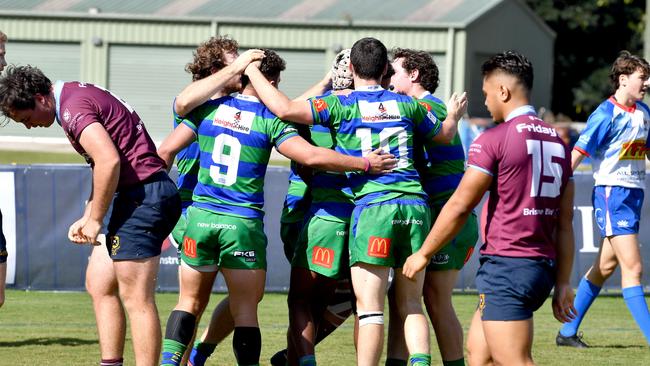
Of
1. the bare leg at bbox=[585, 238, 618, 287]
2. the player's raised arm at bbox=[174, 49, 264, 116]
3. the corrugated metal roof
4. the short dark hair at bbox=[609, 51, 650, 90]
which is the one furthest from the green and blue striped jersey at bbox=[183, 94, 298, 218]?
the corrugated metal roof

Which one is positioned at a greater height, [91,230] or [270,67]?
[270,67]

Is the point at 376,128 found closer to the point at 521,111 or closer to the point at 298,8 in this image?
the point at 521,111

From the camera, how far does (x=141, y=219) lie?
6.65m

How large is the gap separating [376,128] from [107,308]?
187cm

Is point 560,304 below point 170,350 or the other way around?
the other way around

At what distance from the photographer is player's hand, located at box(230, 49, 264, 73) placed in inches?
260

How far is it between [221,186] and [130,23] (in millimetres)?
28128

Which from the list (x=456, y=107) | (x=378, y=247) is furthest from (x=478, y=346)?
(x=456, y=107)

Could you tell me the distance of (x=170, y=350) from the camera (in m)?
6.84

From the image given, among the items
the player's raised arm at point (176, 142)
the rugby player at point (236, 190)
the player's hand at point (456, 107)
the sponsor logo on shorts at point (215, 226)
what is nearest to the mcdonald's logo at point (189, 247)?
the rugby player at point (236, 190)

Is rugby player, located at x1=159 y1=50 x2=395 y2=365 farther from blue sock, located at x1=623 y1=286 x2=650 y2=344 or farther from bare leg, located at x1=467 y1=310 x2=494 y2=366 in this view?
blue sock, located at x1=623 y1=286 x2=650 y2=344

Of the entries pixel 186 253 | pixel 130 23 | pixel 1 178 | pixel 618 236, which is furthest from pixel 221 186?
pixel 130 23

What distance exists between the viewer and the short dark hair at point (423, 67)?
23.8 ft

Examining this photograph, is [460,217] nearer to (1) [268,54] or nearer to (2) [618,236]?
(1) [268,54]
